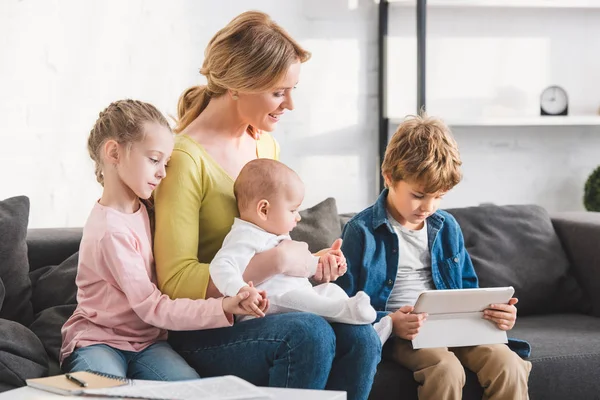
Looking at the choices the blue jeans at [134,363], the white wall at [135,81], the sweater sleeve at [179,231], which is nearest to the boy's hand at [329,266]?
the sweater sleeve at [179,231]

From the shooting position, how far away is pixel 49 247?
2.58 meters

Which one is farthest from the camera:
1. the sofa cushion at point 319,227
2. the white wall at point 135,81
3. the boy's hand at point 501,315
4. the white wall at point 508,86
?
the white wall at point 508,86

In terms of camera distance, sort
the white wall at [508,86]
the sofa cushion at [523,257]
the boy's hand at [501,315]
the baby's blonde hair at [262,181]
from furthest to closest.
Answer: the white wall at [508,86] → the sofa cushion at [523,257] → the boy's hand at [501,315] → the baby's blonde hair at [262,181]

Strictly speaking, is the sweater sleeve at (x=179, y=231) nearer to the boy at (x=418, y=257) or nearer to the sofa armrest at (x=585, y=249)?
the boy at (x=418, y=257)

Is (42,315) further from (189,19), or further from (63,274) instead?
(189,19)

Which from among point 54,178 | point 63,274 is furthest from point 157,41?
point 63,274

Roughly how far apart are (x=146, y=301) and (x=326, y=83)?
2.15 m

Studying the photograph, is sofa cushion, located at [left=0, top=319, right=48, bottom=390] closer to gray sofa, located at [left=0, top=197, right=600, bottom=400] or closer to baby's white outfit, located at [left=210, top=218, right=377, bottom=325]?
gray sofa, located at [left=0, top=197, right=600, bottom=400]

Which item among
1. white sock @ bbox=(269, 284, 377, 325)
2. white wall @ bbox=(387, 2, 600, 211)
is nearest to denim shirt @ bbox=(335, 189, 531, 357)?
white sock @ bbox=(269, 284, 377, 325)

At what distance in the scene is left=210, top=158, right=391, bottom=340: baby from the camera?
1.98 m

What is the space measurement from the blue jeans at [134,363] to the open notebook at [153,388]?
24 centimetres

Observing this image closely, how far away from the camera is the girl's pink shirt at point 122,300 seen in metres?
1.96

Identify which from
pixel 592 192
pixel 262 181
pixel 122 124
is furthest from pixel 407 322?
pixel 592 192

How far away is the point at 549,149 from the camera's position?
14.1 feet
